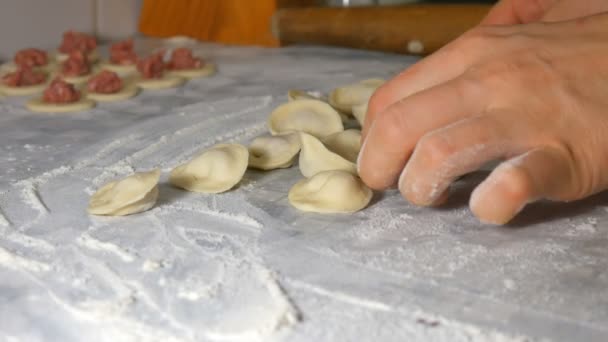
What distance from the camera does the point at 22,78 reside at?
1459 millimetres

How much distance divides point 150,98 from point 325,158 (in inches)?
23.0

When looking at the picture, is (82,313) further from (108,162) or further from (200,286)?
(108,162)

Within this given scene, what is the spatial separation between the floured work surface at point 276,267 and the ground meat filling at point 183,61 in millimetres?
579

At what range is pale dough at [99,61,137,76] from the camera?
1.60m

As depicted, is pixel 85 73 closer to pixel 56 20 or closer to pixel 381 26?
pixel 56 20

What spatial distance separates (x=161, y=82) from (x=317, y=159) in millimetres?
631

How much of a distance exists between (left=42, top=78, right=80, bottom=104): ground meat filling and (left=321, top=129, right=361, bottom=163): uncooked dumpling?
535 millimetres

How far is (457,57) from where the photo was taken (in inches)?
32.3

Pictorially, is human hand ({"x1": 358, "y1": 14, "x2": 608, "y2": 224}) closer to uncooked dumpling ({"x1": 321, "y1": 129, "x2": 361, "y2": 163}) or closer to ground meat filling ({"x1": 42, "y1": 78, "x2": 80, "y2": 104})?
uncooked dumpling ({"x1": 321, "y1": 129, "x2": 361, "y2": 163})

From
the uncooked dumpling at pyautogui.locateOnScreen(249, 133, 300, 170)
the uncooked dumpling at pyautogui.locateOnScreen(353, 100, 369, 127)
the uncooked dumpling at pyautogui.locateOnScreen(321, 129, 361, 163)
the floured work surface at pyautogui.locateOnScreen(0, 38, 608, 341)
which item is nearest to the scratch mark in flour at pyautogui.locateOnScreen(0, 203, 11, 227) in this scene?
the floured work surface at pyautogui.locateOnScreen(0, 38, 608, 341)

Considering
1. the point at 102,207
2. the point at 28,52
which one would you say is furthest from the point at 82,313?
the point at 28,52

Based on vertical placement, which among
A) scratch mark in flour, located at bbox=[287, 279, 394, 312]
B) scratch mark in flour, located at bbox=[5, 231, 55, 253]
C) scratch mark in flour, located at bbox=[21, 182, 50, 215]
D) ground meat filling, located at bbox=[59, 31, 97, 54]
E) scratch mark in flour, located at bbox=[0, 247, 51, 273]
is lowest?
ground meat filling, located at bbox=[59, 31, 97, 54]

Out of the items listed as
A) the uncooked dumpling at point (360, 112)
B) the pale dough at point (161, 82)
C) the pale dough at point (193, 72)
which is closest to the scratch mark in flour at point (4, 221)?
the uncooked dumpling at point (360, 112)

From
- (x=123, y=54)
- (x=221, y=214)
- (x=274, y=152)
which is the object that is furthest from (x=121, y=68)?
(x=221, y=214)
